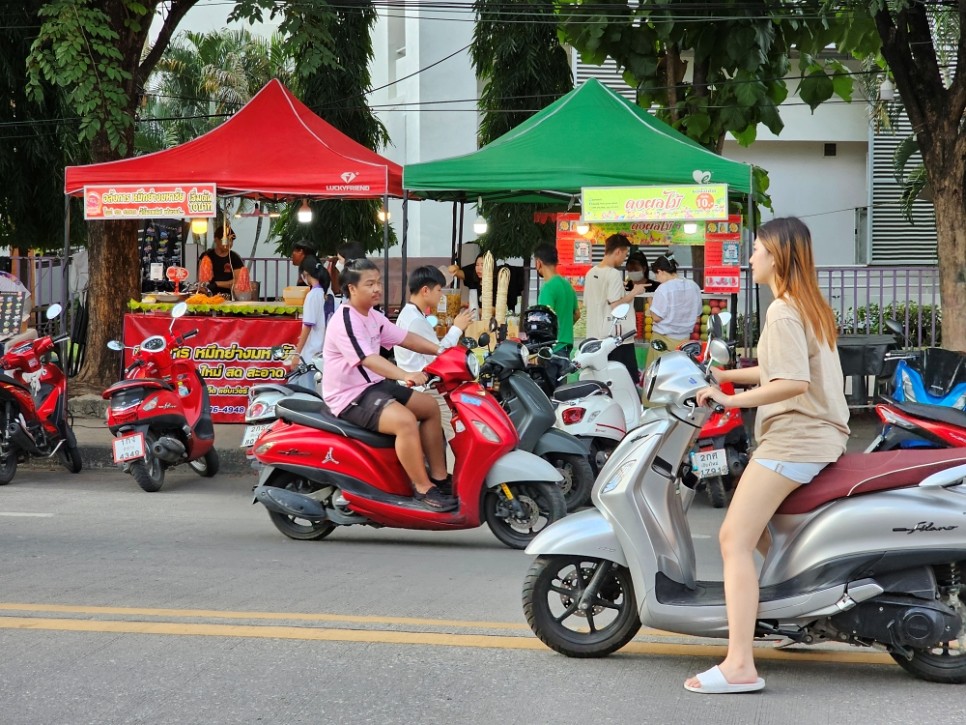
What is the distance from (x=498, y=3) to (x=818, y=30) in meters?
7.80

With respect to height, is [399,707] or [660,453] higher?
[660,453]

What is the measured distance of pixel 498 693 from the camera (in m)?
4.74

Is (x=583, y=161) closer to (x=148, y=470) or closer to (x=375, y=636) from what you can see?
(x=148, y=470)

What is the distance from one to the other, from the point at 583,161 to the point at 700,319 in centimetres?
291

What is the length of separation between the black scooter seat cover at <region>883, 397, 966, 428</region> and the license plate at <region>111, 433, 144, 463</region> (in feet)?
19.0

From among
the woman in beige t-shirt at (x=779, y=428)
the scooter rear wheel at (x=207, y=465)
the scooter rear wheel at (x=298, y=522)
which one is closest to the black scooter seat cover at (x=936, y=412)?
the woman in beige t-shirt at (x=779, y=428)

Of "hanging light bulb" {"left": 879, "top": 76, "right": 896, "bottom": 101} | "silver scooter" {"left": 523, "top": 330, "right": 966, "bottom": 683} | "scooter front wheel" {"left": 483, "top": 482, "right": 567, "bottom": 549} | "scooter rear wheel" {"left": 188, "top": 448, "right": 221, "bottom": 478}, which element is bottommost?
"scooter rear wheel" {"left": 188, "top": 448, "right": 221, "bottom": 478}

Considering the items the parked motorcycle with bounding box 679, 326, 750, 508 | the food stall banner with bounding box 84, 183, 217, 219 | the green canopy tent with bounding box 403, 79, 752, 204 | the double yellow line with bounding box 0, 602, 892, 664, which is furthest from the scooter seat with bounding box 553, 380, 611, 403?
the food stall banner with bounding box 84, 183, 217, 219

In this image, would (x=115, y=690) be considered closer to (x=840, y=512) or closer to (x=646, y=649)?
(x=646, y=649)

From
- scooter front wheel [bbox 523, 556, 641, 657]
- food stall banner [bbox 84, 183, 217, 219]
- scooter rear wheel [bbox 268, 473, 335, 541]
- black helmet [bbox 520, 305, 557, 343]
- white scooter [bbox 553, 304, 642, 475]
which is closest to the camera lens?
scooter front wheel [bbox 523, 556, 641, 657]

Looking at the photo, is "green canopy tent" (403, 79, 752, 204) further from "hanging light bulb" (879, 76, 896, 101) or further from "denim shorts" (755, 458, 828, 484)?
Answer: "hanging light bulb" (879, 76, 896, 101)

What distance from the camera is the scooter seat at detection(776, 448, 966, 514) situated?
460 centimetres

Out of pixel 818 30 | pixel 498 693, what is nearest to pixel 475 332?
pixel 818 30

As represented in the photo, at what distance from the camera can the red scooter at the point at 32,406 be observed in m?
10.6
